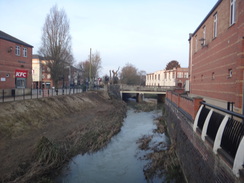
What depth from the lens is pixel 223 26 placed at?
39.3 feet

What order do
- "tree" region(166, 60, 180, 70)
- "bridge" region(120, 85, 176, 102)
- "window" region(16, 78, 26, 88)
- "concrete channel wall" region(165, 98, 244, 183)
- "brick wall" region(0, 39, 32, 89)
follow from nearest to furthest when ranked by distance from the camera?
"concrete channel wall" region(165, 98, 244, 183) → "brick wall" region(0, 39, 32, 89) → "window" region(16, 78, 26, 88) → "bridge" region(120, 85, 176, 102) → "tree" region(166, 60, 180, 70)

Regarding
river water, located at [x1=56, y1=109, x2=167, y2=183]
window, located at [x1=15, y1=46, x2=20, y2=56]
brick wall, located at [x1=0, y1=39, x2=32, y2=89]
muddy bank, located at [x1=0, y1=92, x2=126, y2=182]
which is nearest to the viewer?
muddy bank, located at [x1=0, y1=92, x2=126, y2=182]

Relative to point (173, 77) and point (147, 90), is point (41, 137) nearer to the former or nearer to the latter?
point (147, 90)

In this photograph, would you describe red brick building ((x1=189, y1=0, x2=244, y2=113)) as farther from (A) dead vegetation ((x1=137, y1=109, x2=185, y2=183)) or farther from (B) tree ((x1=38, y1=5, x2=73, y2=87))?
(B) tree ((x1=38, y1=5, x2=73, y2=87))

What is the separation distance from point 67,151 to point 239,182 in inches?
316

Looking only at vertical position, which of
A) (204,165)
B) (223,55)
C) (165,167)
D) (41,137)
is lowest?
(165,167)

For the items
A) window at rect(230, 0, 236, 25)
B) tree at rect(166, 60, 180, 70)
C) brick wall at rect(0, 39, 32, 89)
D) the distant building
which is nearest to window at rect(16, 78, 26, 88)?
brick wall at rect(0, 39, 32, 89)

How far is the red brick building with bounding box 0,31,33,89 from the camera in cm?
2184

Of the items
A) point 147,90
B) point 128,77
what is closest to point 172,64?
point 128,77

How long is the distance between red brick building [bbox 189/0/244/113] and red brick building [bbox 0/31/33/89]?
17.2 meters

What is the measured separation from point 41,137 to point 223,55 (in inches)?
442

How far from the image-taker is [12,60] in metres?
23.2

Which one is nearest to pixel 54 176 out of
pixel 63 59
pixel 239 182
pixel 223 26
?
pixel 239 182

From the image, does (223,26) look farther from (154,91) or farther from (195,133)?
(154,91)
